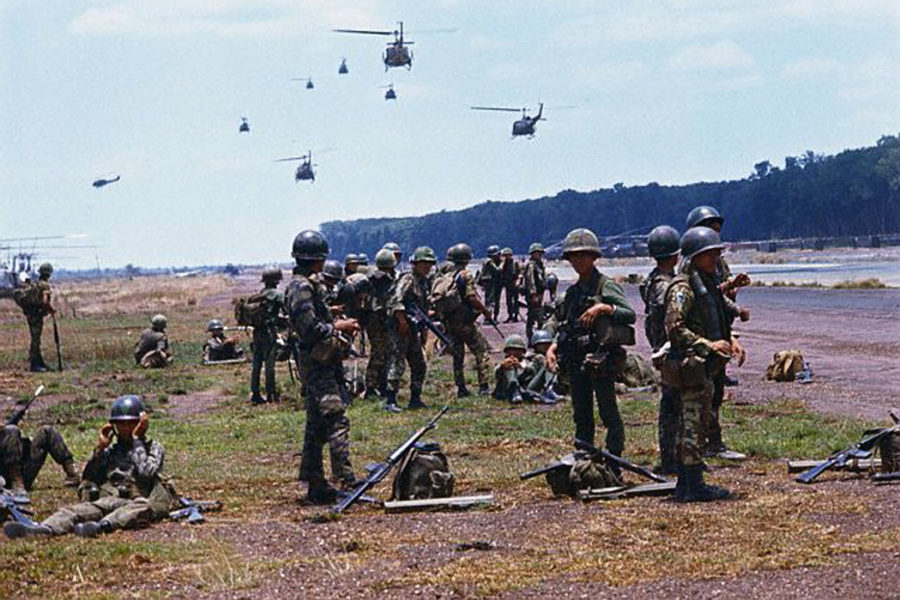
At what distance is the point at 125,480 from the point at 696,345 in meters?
4.81

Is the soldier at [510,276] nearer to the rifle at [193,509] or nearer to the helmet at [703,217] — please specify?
the helmet at [703,217]

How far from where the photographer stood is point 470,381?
22.5 m

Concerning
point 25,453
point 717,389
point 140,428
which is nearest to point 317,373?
point 140,428

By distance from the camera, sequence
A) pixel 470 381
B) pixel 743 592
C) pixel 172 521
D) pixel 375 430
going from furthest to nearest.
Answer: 1. pixel 470 381
2. pixel 375 430
3. pixel 172 521
4. pixel 743 592

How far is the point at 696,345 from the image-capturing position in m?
10.3

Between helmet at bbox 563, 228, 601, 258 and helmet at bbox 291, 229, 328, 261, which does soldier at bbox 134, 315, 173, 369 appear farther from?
helmet at bbox 563, 228, 601, 258

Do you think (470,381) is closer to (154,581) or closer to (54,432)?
(54,432)

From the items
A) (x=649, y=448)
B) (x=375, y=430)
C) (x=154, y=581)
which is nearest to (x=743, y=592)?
(x=154, y=581)

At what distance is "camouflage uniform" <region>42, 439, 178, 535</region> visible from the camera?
34.2 feet

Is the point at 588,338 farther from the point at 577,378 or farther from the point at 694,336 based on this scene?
the point at 694,336

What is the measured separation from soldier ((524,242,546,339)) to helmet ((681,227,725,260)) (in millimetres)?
17019

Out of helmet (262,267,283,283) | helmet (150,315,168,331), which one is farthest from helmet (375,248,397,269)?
helmet (150,315,168,331)

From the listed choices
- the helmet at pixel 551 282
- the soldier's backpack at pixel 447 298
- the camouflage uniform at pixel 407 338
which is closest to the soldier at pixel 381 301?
the camouflage uniform at pixel 407 338

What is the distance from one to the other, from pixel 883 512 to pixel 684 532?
1.58m
